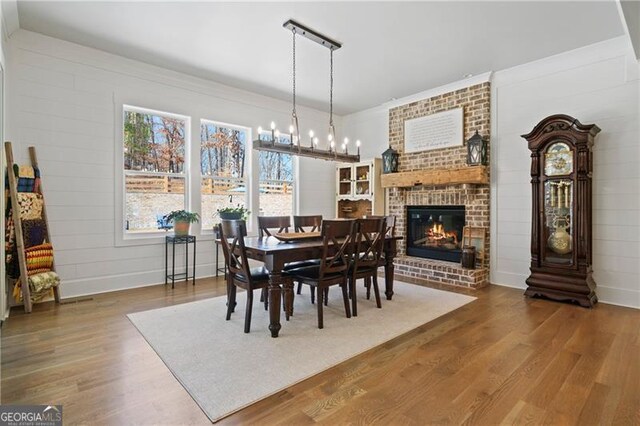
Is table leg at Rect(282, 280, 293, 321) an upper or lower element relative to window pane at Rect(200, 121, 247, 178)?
lower

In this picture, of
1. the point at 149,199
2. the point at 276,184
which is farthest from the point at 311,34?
the point at 149,199

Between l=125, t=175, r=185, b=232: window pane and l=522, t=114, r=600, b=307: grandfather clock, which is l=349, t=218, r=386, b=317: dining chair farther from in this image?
l=125, t=175, r=185, b=232: window pane

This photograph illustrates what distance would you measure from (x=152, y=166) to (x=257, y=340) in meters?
3.18

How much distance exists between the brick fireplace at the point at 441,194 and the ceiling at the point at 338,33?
537mm

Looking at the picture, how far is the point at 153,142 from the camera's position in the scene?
15.6 ft

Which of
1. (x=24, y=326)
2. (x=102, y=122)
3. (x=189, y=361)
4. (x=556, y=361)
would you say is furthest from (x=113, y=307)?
(x=556, y=361)

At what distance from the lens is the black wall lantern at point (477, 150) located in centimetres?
482

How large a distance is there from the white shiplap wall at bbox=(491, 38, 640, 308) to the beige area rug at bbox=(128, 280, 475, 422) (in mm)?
1501

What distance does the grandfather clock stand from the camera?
3789 mm

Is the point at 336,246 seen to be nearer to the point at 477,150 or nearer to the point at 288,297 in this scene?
the point at 288,297

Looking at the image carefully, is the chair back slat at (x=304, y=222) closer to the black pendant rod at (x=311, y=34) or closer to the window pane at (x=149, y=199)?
the window pane at (x=149, y=199)

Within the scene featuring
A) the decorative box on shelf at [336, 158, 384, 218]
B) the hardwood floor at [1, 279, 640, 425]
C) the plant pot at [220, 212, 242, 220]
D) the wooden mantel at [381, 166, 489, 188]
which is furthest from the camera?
the decorative box on shelf at [336, 158, 384, 218]

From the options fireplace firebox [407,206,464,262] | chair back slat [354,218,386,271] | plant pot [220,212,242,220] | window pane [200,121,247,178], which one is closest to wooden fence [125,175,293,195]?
window pane [200,121,247,178]

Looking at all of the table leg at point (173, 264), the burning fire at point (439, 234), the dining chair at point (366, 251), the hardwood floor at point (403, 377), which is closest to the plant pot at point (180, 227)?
the table leg at point (173, 264)
